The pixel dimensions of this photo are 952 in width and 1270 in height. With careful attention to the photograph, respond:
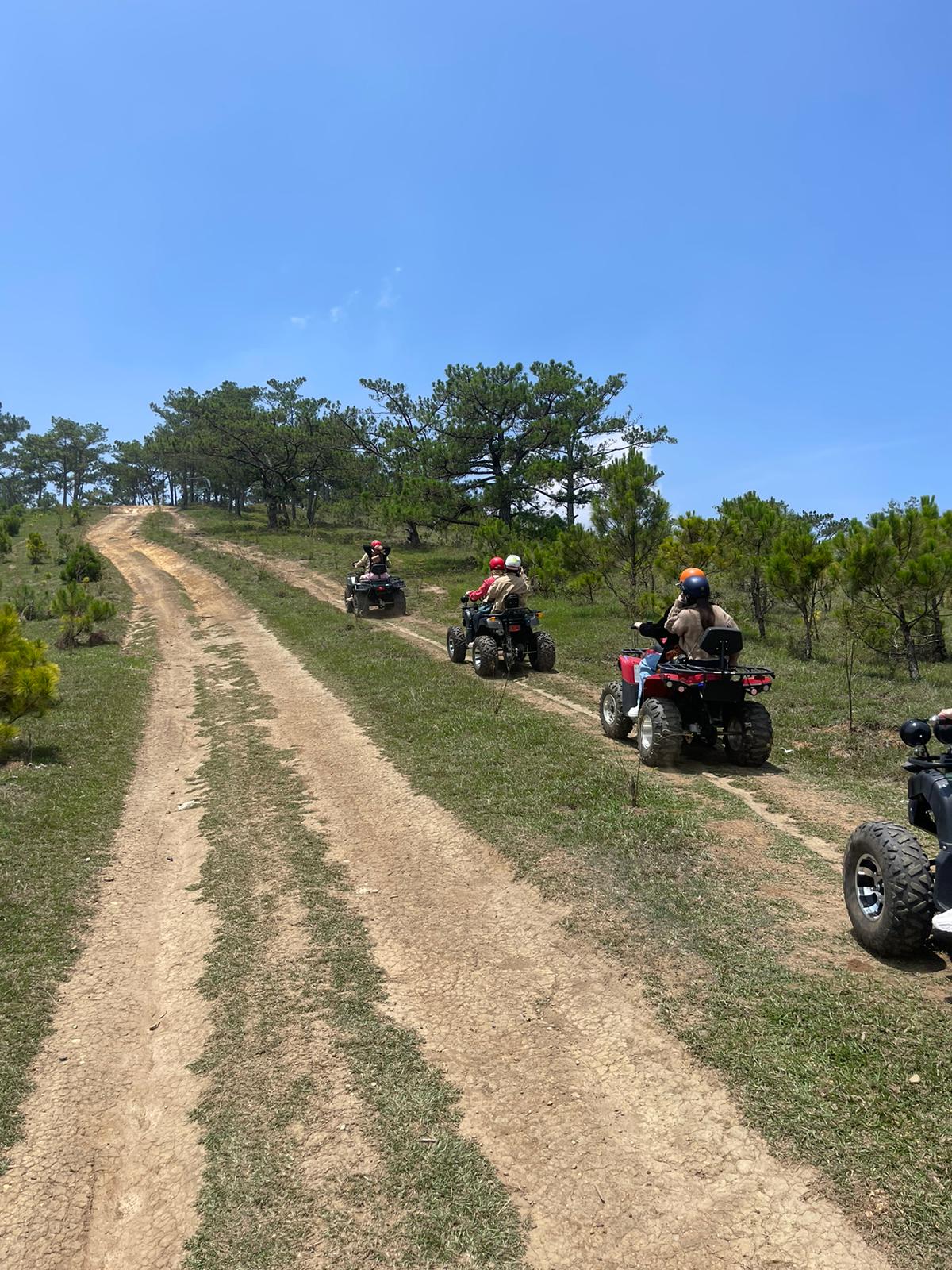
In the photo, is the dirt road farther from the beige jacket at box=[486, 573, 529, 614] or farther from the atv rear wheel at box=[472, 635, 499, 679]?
the beige jacket at box=[486, 573, 529, 614]

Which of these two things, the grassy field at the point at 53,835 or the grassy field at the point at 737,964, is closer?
the grassy field at the point at 737,964

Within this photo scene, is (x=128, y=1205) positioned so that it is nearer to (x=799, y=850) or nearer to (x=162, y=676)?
(x=799, y=850)

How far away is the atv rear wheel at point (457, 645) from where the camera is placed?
14.3 metres

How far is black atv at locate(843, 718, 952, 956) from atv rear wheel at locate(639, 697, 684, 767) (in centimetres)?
328

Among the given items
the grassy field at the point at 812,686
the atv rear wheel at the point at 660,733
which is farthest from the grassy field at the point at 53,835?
the grassy field at the point at 812,686

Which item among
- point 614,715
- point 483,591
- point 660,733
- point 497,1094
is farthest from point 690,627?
point 483,591

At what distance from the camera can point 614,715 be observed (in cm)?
916

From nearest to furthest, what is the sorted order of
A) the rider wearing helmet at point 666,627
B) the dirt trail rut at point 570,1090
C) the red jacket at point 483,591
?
1. the dirt trail rut at point 570,1090
2. the rider wearing helmet at point 666,627
3. the red jacket at point 483,591

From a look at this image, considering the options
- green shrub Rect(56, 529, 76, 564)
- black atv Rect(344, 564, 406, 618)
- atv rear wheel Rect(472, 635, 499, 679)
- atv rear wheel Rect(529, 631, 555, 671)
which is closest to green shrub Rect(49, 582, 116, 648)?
black atv Rect(344, 564, 406, 618)

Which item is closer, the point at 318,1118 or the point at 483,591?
the point at 318,1118

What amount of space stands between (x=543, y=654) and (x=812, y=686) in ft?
14.4

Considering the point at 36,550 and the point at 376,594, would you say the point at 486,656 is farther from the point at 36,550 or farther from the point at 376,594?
the point at 36,550

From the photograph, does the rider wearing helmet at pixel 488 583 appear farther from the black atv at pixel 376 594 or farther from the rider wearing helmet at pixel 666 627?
the black atv at pixel 376 594

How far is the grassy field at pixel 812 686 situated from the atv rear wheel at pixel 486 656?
4.78ft
